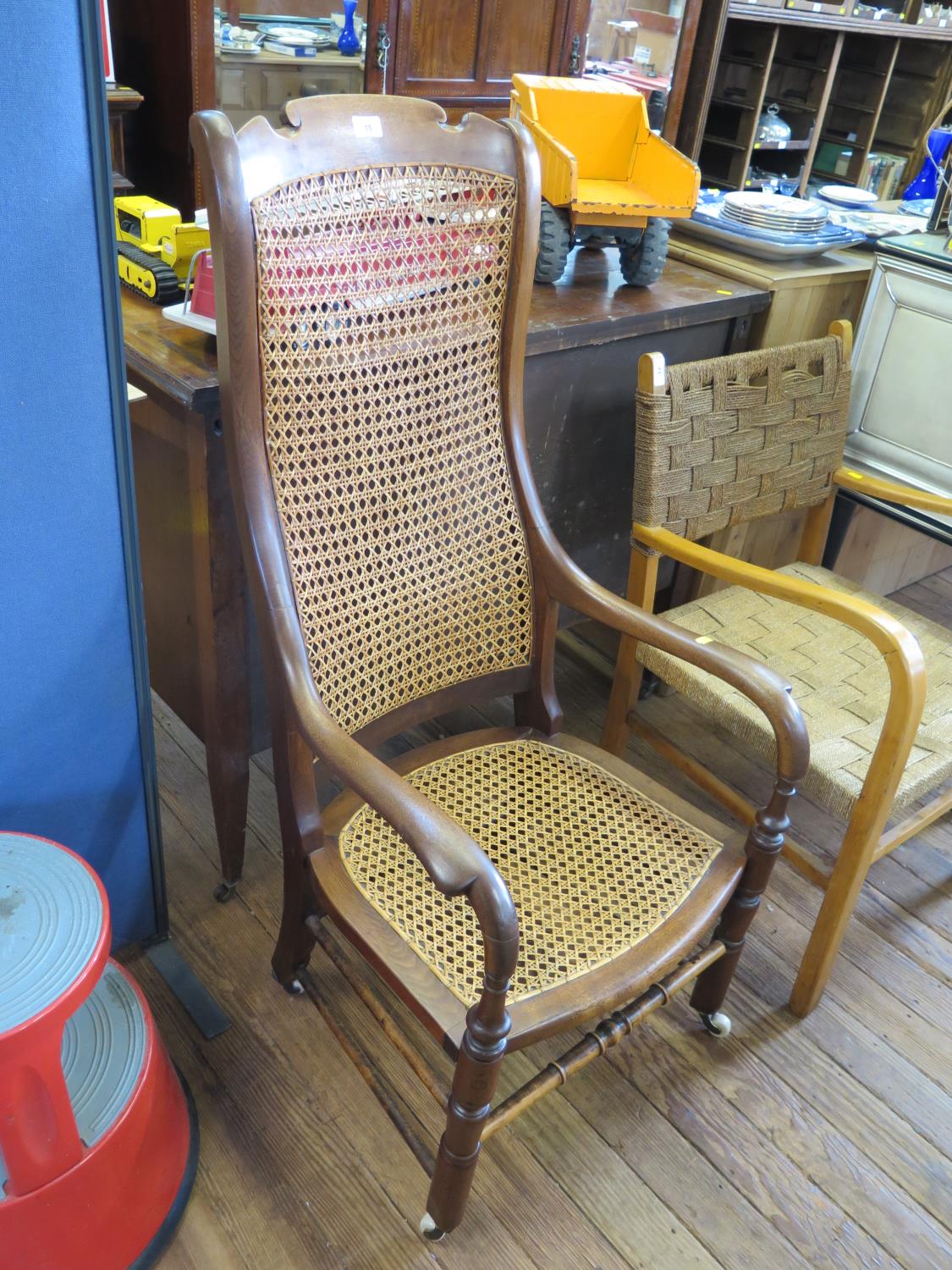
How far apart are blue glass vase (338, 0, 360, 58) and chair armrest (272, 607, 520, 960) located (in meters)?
2.92

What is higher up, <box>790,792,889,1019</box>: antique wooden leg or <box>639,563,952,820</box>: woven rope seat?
<box>639,563,952,820</box>: woven rope seat

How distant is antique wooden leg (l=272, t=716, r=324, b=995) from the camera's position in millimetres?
1233

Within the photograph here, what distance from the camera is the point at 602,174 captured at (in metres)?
1.92

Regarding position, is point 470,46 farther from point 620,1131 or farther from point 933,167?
point 620,1131

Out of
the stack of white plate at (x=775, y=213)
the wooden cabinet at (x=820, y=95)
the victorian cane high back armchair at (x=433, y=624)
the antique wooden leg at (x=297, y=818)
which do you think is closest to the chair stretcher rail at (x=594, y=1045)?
the victorian cane high back armchair at (x=433, y=624)

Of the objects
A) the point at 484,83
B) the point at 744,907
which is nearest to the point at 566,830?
the point at 744,907

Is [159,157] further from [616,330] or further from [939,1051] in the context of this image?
[939,1051]

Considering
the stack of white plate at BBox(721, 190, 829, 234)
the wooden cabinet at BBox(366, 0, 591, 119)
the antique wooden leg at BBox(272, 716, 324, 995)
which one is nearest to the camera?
the antique wooden leg at BBox(272, 716, 324, 995)

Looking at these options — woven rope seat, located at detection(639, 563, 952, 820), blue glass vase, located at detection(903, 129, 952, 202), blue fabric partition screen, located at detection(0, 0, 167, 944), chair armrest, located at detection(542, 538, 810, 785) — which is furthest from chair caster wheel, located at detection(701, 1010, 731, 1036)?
blue glass vase, located at detection(903, 129, 952, 202)

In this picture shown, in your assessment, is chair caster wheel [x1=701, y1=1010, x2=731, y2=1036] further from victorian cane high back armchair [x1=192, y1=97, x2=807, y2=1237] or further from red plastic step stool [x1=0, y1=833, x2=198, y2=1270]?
red plastic step stool [x1=0, y1=833, x2=198, y2=1270]

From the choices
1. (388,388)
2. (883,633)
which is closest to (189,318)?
(388,388)

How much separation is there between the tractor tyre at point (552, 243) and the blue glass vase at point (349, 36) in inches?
77.4

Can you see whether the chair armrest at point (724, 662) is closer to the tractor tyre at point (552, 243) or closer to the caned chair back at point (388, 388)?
the caned chair back at point (388, 388)

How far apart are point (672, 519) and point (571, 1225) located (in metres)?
1.01
